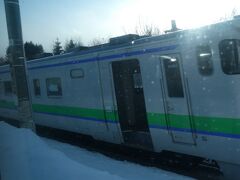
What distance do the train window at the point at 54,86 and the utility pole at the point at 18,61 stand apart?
481 cm

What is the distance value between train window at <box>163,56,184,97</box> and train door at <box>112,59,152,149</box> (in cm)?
194

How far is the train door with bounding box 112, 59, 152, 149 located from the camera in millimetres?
11055

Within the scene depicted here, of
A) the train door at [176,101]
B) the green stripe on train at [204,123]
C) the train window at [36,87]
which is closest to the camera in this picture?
the green stripe on train at [204,123]

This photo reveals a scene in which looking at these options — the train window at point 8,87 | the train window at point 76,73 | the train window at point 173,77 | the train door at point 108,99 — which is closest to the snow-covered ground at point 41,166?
the train window at point 173,77

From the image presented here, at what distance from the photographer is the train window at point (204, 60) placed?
26.3 feet

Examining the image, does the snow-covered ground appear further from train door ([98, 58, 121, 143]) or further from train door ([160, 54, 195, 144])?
train door ([98, 58, 121, 143])

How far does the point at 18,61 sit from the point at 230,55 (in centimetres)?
469

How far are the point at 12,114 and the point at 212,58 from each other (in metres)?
13.3

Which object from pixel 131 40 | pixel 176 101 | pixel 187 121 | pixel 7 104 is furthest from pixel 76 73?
pixel 7 104

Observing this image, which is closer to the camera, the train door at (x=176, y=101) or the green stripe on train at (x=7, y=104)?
the train door at (x=176, y=101)

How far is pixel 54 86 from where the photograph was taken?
47.4ft

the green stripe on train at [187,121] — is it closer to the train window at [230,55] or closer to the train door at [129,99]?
the train door at [129,99]

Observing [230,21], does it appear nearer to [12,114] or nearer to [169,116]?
[169,116]

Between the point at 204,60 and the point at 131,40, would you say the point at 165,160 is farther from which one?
the point at 204,60
